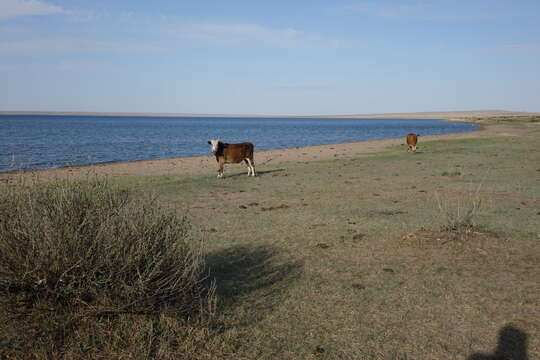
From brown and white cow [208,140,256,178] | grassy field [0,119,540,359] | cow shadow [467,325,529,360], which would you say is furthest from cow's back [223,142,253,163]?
cow shadow [467,325,529,360]

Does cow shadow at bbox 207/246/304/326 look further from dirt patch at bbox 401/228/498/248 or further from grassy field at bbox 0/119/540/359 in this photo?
dirt patch at bbox 401/228/498/248

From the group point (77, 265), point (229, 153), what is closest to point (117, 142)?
point (229, 153)

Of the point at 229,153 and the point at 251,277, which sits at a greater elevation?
the point at 229,153

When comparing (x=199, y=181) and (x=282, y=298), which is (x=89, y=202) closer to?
(x=282, y=298)

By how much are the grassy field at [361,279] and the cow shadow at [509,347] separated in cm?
2

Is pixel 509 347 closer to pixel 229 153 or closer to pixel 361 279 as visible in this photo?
pixel 361 279

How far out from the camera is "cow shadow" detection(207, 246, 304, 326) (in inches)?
220

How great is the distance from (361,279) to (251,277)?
69.1 inches

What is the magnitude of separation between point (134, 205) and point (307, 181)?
1271cm

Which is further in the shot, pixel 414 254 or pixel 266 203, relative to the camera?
pixel 266 203

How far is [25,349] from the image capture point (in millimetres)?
3891

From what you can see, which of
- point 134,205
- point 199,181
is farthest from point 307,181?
point 134,205

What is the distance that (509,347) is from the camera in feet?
15.4

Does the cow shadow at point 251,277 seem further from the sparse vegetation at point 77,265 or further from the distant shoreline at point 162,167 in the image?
the distant shoreline at point 162,167
